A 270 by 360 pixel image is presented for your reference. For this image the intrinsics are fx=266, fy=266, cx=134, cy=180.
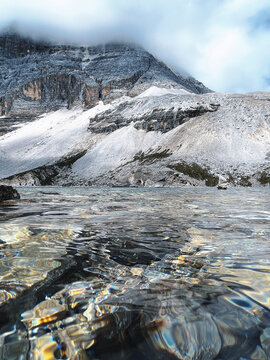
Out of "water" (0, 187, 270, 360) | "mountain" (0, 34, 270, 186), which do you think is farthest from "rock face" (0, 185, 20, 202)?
"mountain" (0, 34, 270, 186)

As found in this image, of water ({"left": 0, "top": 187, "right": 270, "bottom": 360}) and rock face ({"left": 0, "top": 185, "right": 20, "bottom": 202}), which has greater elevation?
water ({"left": 0, "top": 187, "right": 270, "bottom": 360})

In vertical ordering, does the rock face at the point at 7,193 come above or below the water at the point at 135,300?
below

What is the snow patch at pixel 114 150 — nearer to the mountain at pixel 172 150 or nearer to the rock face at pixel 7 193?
the mountain at pixel 172 150

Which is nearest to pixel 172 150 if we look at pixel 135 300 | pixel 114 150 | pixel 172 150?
pixel 172 150

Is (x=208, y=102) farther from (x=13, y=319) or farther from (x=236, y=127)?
(x=13, y=319)

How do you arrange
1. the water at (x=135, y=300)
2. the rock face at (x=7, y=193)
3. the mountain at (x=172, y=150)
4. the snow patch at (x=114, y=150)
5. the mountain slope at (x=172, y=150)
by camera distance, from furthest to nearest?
the snow patch at (x=114, y=150), the mountain slope at (x=172, y=150), the mountain at (x=172, y=150), the rock face at (x=7, y=193), the water at (x=135, y=300)

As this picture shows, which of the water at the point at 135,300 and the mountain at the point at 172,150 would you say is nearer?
the water at the point at 135,300

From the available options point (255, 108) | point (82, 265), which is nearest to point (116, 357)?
point (82, 265)

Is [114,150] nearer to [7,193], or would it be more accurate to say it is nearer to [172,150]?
[172,150]

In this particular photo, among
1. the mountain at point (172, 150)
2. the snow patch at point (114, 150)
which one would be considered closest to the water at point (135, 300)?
the mountain at point (172, 150)

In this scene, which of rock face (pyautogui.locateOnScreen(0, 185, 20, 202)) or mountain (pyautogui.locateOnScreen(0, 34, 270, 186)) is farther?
mountain (pyautogui.locateOnScreen(0, 34, 270, 186))

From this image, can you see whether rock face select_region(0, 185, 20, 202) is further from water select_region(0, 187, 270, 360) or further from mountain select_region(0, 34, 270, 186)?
mountain select_region(0, 34, 270, 186)
